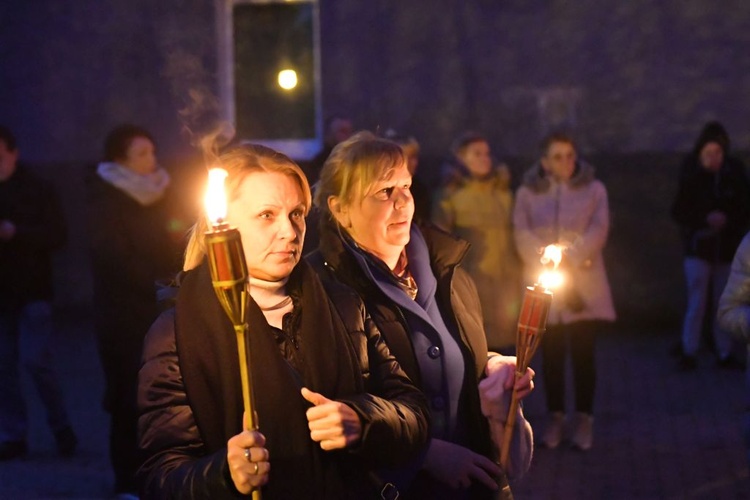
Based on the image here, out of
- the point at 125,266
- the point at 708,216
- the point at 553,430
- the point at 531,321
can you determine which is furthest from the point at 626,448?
the point at 531,321

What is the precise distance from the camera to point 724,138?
11.0 metres

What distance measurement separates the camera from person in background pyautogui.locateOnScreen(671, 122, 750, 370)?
10.9 meters

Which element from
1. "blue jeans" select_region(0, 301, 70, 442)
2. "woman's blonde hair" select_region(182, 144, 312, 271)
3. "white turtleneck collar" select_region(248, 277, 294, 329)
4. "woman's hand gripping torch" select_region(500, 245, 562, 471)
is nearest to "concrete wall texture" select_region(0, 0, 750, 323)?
"blue jeans" select_region(0, 301, 70, 442)

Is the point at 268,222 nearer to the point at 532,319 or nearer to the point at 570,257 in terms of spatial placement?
the point at 532,319

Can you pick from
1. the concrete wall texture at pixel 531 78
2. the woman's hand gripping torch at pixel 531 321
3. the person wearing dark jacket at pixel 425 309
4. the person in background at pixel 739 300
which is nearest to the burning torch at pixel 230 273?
the woman's hand gripping torch at pixel 531 321

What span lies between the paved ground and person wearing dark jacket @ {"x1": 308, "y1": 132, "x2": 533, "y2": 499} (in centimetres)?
316

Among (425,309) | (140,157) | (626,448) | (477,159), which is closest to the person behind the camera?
(425,309)

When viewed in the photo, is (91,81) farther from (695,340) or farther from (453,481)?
(453,481)

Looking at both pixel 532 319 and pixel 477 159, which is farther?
pixel 477 159

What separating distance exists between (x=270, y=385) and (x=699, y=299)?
8374 mm

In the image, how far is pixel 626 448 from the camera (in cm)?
832

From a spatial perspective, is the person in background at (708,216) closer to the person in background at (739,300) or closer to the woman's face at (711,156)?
the woman's face at (711,156)

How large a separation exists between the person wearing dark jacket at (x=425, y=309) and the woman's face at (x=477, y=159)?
4163 millimetres

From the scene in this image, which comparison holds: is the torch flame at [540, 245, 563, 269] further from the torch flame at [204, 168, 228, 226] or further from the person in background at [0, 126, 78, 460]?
the person in background at [0, 126, 78, 460]
